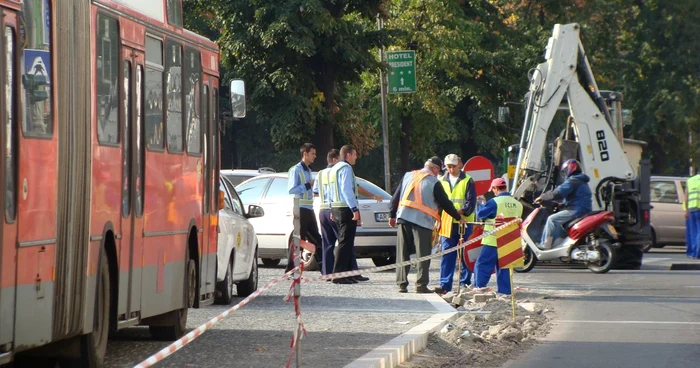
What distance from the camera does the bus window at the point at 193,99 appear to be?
41.9ft

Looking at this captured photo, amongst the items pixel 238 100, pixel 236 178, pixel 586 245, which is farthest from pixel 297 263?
pixel 236 178

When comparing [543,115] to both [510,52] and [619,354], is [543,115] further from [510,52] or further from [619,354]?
[510,52]

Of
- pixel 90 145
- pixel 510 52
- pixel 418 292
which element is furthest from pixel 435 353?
pixel 510 52

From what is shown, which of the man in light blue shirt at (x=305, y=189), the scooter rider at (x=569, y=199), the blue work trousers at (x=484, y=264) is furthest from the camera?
the scooter rider at (x=569, y=199)

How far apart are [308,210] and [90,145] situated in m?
11.0

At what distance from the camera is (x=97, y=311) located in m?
10.0

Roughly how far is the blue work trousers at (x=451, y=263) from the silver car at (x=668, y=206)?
1365 cm

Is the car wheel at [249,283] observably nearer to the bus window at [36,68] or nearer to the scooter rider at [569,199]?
the scooter rider at [569,199]

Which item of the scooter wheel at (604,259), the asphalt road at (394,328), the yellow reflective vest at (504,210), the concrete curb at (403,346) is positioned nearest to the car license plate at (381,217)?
the asphalt road at (394,328)

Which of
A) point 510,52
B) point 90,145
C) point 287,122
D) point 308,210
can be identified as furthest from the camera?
point 510,52

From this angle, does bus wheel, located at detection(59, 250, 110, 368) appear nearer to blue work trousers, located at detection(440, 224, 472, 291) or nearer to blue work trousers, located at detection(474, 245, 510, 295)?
blue work trousers, located at detection(440, 224, 472, 291)

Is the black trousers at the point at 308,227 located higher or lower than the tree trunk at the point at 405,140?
lower

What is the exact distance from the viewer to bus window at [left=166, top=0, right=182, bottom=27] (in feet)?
40.0

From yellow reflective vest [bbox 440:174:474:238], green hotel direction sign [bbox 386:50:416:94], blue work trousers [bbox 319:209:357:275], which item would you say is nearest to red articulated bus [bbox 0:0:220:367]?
yellow reflective vest [bbox 440:174:474:238]
